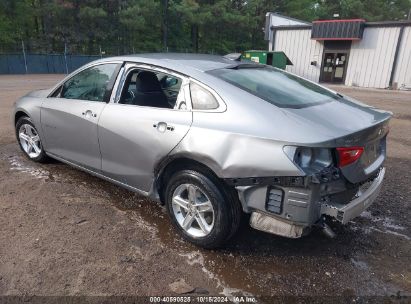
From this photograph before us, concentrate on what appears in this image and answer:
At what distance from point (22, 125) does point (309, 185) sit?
14.0ft

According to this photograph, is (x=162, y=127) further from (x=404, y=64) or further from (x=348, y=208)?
(x=404, y=64)

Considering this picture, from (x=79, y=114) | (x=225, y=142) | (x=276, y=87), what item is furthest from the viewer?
(x=79, y=114)

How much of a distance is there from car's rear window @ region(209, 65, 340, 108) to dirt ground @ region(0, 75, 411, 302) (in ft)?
4.20

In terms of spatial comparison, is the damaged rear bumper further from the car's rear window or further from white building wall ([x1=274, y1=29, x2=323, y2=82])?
white building wall ([x1=274, y1=29, x2=323, y2=82])

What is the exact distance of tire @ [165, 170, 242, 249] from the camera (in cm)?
276

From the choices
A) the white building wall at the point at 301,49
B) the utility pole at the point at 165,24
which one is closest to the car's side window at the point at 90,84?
the white building wall at the point at 301,49

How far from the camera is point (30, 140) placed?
16.2 feet

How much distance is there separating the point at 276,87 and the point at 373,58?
917 inches

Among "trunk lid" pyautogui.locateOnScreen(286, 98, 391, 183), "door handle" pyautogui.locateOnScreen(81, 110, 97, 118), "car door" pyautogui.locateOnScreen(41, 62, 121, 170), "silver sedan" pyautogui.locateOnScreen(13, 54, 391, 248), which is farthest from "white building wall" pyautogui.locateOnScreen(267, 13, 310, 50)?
"trunk lid" pyautogui.locateOnScreen(286, 98, 391, 183)

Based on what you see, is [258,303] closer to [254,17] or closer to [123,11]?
[123,11]

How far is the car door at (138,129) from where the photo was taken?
3004 millimetres

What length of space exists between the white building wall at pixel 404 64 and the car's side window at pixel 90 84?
22.8m

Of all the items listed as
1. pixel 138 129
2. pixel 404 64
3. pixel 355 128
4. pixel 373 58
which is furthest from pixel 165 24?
pixel 355 128

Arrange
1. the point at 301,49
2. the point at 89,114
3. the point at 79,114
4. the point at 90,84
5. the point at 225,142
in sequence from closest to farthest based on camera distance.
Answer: the point at 225,142 < the point at 89,114 < the point at 79,114 < the point at 90,84 < the point at 301,49
